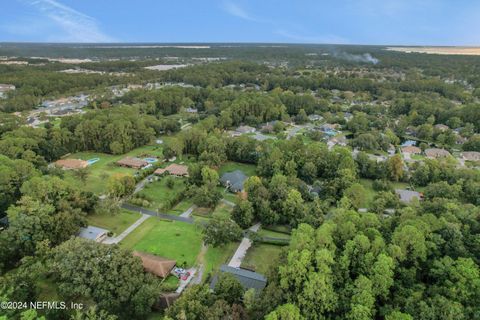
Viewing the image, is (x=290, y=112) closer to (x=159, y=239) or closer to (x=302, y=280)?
(x=159, y=239)

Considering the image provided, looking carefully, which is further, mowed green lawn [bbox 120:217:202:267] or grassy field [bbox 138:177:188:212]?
grassy field [bbox 138:177:188:212]

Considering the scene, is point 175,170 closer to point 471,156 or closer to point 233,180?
point 233,180

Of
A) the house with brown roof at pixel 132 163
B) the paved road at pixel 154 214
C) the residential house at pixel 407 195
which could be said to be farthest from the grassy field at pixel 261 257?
the house with brown roof at pixel 132 163

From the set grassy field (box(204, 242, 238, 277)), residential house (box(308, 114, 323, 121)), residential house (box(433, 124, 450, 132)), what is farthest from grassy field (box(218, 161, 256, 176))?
residential house (box(433, 124, 450, 132))

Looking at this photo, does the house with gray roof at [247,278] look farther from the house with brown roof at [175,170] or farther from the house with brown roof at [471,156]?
the house with brown roof at [471,156]

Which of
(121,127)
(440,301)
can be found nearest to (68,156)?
(121,127)

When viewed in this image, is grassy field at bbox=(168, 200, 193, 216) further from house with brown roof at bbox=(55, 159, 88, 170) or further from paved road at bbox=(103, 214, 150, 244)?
house with brown roof at bbox=(55, 159, 88, 170)
